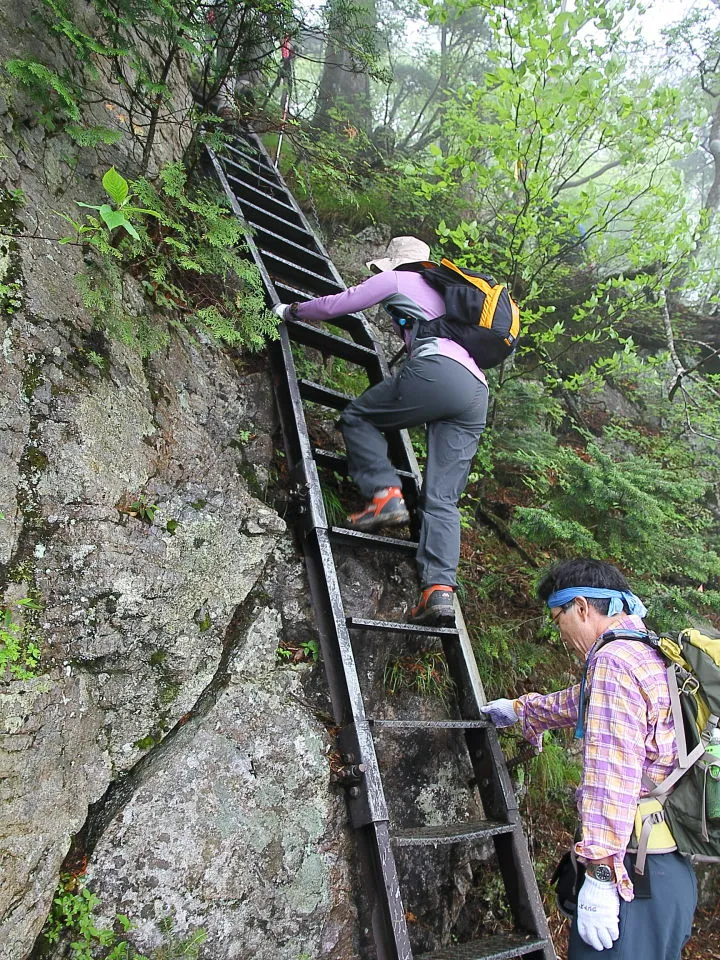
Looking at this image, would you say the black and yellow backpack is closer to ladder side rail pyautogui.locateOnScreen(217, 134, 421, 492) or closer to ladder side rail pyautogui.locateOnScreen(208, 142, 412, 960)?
ladder side rail pyautogui.locateOnScreen(217, 134, 421, 492)

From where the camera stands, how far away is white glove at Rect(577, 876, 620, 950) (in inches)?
85.7

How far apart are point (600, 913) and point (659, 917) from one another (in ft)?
0.83

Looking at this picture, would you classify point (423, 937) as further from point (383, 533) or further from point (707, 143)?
point (707, 143)

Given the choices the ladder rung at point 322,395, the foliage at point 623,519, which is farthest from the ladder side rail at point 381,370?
the foliage at point 623,519

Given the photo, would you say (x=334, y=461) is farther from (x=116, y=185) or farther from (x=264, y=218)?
(x=264, y=218)

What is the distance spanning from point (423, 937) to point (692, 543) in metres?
3.33

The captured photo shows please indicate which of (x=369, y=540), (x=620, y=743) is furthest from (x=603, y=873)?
(x=369, y=540)

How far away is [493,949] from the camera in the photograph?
8.23ft

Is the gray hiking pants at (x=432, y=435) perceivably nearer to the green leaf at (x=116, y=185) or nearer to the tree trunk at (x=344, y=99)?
the green leaf at (x=116, y=185)

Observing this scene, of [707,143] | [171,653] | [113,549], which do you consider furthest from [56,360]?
[707,143]

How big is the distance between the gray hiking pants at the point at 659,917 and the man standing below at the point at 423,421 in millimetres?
1459

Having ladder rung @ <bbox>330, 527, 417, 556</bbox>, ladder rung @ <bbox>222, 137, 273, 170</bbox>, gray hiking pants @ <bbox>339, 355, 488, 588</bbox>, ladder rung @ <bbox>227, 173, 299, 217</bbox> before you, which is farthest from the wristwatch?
ladder rung @ <bbox>222, 137, 273, 170</bbox>

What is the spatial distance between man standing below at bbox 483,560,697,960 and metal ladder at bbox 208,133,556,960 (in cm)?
50

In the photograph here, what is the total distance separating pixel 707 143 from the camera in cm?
1434
